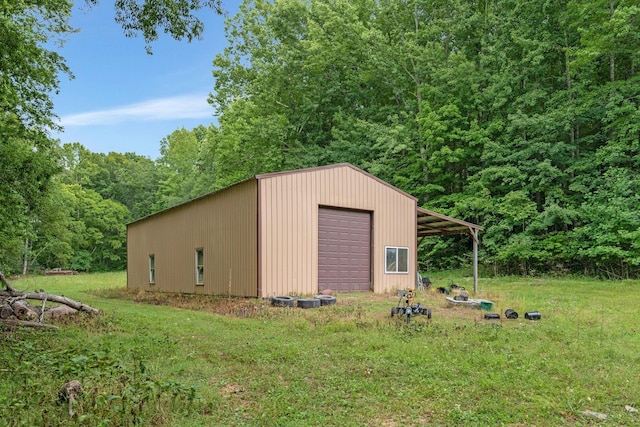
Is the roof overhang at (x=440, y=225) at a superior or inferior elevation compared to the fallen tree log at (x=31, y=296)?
superior

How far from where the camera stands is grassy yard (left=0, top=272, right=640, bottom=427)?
12.3 feet

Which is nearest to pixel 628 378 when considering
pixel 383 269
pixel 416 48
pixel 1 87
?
pixel 383 269

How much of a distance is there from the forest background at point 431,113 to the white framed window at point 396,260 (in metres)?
6.96

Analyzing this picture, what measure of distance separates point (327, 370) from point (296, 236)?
25.1ft

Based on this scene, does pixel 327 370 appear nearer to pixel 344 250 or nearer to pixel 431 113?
pixel 344 250

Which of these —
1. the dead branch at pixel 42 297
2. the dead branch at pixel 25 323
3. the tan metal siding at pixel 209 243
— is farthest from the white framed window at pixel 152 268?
the dead branch at pixel 25 323

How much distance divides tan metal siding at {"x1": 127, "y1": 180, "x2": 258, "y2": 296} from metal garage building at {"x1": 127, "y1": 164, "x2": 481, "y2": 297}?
31 millimetres

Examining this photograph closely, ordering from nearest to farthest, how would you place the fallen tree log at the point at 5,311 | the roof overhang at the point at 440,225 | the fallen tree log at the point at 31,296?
the fallen tree log at the point at 5,311 < the fallen tree log at the point at 31,296 < the roof overhang at the point at 440,225

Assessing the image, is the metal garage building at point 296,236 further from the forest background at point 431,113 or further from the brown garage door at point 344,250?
the forest background at point 431,113

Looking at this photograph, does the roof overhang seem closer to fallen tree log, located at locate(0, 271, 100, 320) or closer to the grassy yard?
the grassy yard

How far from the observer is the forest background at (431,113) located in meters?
11.5

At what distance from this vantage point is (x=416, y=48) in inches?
1000

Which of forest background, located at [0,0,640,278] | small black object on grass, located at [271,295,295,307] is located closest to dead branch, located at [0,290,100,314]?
forest background, located at [0,0,640,278]

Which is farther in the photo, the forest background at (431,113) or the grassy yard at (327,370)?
the forest background at (431,113)
